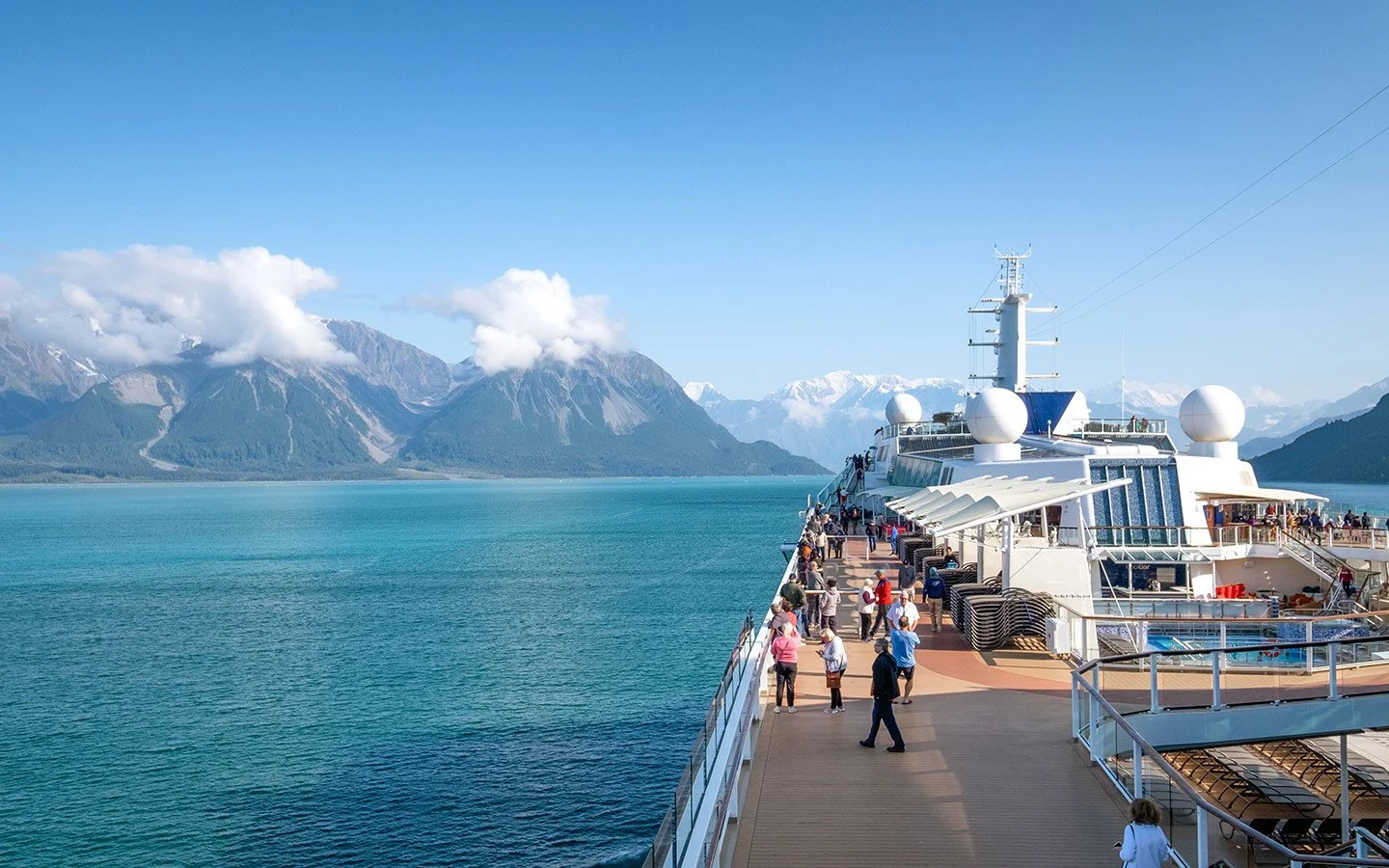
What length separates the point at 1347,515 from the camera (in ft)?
99.8

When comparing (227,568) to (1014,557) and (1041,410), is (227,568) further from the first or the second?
(1014,557)

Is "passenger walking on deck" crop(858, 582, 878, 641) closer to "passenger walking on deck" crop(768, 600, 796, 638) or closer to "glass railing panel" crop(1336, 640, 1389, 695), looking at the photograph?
"passenger walking on deck" crop(768, 600, 796, 638)

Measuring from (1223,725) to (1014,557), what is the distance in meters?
10.0

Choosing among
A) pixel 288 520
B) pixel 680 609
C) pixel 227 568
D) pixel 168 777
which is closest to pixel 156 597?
pixel 227 568

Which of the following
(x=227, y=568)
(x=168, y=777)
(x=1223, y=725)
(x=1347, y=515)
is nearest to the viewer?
(x=1223, y=725)

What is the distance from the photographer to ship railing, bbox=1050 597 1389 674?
42.3ft

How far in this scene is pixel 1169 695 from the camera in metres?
12.6

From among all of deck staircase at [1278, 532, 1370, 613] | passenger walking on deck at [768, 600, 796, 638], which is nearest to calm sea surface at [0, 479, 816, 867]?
passenger walking on deck at [768, 600, 796, 638]

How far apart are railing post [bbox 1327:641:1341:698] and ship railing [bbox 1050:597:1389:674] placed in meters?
0.44

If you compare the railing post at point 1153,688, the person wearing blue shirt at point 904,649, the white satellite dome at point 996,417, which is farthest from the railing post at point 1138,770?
the white satellite dome at point 996,417

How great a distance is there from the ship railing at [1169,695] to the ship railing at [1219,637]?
10 centimetres

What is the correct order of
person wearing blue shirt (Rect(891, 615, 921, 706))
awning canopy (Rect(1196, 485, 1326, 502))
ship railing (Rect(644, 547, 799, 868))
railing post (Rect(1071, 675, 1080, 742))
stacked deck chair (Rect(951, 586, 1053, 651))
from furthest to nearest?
awning canopy (Rect(1196, 485, 1326, 502)) < stacked deck chair (Rect(951, 586, 1053, 651)) < person wearing blue shirt (Rect(891, 615, 921, 706)) < railing post (Rect(1071, 675, 1080, 742)) < ship railing (Rect(644, 547, 799, 868))

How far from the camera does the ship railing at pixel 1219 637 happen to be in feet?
42.3

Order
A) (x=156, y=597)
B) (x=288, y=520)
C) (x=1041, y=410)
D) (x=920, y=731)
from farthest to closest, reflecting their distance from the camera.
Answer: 1. (x=288, y=520)
2. (x=156, y=597)
3. (x=1041, y=410)
4. (x=920, y=731)
